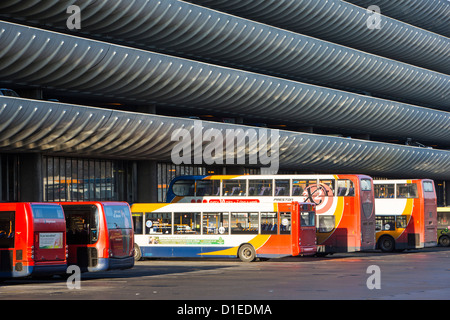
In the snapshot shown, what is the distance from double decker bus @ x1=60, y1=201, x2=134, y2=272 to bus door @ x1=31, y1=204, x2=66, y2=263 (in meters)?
1.31

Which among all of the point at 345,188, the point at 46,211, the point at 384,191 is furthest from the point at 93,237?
the point at 384,191

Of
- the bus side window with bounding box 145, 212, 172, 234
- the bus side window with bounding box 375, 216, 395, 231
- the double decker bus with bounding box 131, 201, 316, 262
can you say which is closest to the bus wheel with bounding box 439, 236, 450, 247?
the bus side window with bounding box 375, 216, 395, 231

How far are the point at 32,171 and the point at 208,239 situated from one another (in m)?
15.4

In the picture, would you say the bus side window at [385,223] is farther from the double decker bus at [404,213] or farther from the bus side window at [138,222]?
the bus side window at [138,222]

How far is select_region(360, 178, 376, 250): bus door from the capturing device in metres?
41.3

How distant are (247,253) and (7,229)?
1466 cm

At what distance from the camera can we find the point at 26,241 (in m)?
26.0

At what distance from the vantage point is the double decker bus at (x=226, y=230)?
37500 mm

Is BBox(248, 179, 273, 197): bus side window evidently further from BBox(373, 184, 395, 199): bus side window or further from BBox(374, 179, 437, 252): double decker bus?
BBox(373, 184, 395, 199): bus side window

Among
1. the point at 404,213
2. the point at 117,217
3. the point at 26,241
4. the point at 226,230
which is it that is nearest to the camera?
the point at 26,241

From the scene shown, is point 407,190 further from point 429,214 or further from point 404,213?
point 429,214

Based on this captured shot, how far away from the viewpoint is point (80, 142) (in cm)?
4869
